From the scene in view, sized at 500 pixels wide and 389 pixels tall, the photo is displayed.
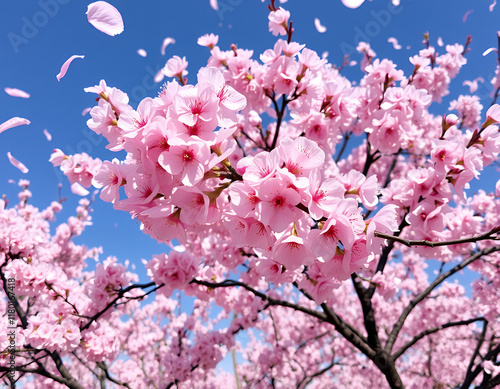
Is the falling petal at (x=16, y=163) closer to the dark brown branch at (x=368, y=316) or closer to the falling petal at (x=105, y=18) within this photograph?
the falling petal at (x=105, y=18)

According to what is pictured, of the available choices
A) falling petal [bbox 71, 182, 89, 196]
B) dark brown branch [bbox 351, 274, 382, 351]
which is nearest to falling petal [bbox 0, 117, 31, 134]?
falling petal [bbox 71, 182, 89, 196]

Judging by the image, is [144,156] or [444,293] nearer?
[144,156]

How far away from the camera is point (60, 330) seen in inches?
123

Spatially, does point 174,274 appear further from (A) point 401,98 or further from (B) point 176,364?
(A) point 401,98

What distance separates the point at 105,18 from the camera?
152cm

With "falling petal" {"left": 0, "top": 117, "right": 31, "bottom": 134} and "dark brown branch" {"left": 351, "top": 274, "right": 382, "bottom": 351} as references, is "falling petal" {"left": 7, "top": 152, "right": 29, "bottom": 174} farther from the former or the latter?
"dark brown branch" {"left": 351, "top": 274, "right": 382, "bottom": 351}

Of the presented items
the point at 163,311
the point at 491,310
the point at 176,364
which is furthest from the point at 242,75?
the point at 163,311

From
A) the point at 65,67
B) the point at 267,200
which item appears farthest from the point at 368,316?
the point at 65,67

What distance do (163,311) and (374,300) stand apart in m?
7.86

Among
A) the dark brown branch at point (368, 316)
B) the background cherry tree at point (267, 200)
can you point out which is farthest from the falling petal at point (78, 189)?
the dark brown branch at point (368, 316)

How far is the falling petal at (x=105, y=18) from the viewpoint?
148 centimetres

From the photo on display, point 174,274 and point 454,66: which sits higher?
point 454,66

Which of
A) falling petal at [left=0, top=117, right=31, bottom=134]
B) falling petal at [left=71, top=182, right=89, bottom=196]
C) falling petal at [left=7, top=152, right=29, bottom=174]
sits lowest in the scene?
falling petal at [left=0, top=117, right=31, bottom=134]

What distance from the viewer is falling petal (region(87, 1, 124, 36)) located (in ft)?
4.85
